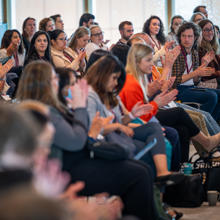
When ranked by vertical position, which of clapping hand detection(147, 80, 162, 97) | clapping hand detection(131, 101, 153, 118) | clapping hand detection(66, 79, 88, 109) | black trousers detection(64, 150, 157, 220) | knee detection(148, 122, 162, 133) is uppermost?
clapping hand detection(66, 79, 88, 109)

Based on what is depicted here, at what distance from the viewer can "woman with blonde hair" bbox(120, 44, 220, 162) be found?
4352mm

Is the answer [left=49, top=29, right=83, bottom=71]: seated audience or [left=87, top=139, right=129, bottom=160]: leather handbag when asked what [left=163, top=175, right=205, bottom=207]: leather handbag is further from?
[left=49, top=29, right=83, bottom=71]: seated audience

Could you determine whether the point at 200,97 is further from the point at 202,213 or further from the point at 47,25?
the point at 47,25

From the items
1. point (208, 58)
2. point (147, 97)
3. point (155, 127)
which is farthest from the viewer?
point (208, 58)

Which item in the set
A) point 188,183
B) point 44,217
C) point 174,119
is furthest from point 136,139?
point 44,217

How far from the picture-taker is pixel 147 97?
468cm

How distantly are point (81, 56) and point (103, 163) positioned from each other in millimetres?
3271

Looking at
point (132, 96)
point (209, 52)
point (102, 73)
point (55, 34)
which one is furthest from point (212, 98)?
point (102, 73)

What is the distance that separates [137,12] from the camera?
1162 centimetres

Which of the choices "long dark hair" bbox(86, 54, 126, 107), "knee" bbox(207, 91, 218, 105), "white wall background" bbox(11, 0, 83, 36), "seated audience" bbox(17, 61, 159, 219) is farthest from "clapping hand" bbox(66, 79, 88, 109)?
"white wall background" bbox(11, 0, 83, 36)

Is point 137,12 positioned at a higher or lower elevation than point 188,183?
higher

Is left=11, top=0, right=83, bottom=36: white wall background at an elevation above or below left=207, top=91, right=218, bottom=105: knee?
above

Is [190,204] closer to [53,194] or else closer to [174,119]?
[174,119]

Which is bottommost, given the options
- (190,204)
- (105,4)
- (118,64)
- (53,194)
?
(190,204)
